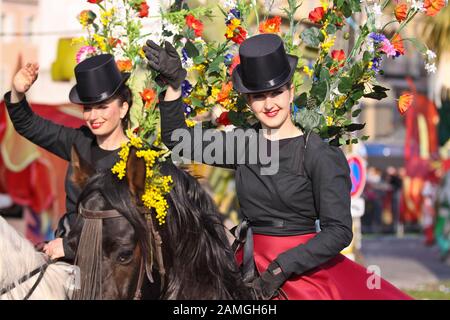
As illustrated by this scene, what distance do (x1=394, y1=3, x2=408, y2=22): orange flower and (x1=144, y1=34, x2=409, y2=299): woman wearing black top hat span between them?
0.98 meters

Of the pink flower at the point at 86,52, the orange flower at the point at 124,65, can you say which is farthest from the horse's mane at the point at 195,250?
the pink flower at the point at 86,52

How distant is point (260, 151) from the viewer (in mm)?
4090

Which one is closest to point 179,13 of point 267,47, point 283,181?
point 267,47

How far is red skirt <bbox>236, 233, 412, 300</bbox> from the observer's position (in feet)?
12.7

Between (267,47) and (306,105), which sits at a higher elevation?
(267,47)

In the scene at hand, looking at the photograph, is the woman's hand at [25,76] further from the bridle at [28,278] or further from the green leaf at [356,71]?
the green leaf at [356,71]

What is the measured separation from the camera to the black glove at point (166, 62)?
148 inches

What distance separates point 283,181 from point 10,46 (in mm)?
26770

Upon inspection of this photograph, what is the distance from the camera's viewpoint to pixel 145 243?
→ 3725 mm

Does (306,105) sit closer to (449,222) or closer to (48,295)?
(48,295)

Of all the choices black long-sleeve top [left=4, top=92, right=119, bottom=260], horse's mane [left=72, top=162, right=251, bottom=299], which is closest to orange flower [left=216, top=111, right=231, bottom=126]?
black long-sleeve top [left=4, top=92, right=119, bottom=260]

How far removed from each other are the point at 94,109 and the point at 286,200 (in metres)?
1.33

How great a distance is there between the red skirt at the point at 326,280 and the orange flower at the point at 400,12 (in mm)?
1516

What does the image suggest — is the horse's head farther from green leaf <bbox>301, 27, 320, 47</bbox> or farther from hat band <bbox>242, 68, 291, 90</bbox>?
green leaf <bbox>301, 27, 320, 47</bbox>
